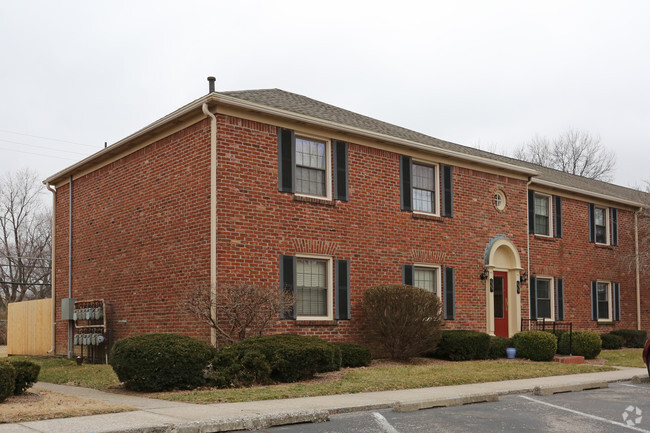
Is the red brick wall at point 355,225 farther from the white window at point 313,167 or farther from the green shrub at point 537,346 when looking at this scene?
the green shrub at point 537,346

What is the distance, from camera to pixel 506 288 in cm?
2217

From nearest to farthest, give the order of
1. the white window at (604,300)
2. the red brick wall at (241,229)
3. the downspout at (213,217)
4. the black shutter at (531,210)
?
the downspout at (213,217)
the red brick wall at (241,229)
the black shutter at (531,210)
the white window at (604,300)

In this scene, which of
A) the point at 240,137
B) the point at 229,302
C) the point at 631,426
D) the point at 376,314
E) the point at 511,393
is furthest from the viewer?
the point at 376,314

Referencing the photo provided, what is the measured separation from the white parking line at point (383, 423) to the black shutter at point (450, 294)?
10.6 meters

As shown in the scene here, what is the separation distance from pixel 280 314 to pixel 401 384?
4.16 m

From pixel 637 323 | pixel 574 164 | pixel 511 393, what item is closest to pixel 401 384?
pixel 511 393

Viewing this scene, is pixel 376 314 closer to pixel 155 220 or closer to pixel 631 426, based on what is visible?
pixel 155 220

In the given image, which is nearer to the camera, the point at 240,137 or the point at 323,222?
the point at 240,137

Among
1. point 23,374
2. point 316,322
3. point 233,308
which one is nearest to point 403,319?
point 316,322

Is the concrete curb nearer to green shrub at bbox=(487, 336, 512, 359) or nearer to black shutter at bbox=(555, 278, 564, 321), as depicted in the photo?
green shrub at bbox=(487, 336, 512, 359)

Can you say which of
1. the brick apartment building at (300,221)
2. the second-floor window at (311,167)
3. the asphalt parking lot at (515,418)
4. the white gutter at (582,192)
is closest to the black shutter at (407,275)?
the brick apartment building at (300,221)

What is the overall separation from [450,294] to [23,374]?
12.2 meters

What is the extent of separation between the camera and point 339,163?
17.6 meters

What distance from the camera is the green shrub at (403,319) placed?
1675 cm
